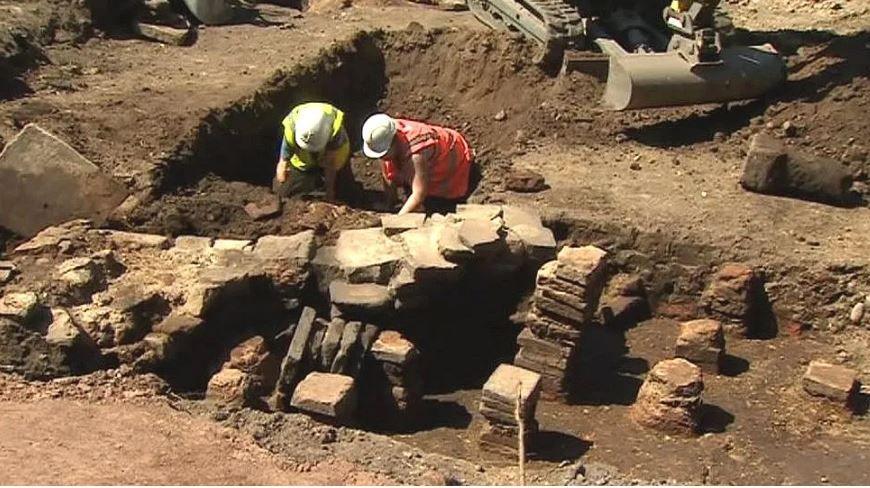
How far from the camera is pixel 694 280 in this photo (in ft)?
28.7

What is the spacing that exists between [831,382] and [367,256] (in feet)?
9.65

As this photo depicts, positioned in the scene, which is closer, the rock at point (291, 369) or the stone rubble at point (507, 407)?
the stone rubble at point (507, 407)

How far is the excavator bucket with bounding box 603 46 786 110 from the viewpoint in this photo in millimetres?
10688

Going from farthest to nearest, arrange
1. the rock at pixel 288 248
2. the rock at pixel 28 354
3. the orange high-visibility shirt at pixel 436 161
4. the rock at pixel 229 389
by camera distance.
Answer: the orange high-visibility shirt at pixel 436 161 < the rock at pixel 288 248 < the rock at pixel 229 389 < the rock at pixel 28 354

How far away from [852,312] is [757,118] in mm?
3116

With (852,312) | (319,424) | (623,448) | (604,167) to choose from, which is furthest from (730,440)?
(604,167)

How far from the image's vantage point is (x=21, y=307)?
21.6 ft

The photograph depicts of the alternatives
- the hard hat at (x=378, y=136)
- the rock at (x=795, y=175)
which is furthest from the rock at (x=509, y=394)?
the rock at (x=795, y=175)

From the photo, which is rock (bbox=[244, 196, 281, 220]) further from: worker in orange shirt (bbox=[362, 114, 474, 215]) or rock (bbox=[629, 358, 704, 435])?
rock (bbox=[629, 358, 704, 435])

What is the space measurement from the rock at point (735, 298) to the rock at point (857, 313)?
618 millimetres

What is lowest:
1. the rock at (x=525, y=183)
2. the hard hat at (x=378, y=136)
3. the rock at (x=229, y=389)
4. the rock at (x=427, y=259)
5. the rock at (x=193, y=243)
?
the rock at (x=229, y=389)

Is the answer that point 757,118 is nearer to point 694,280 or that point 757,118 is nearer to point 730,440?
point 694,280

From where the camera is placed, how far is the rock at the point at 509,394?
6.53 meters

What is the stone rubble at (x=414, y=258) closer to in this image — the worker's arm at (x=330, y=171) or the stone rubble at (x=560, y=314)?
the stone rubble at (x=560, y=314)
